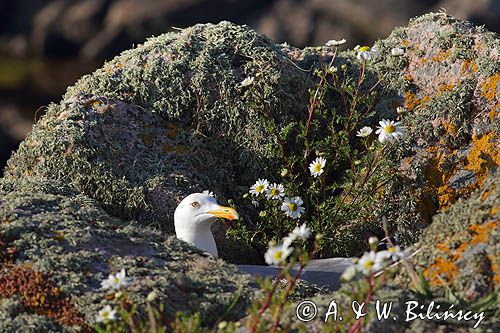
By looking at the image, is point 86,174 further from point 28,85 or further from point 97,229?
point 28,85

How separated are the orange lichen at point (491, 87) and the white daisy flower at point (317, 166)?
114 cm

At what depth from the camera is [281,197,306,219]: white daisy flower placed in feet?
19.2

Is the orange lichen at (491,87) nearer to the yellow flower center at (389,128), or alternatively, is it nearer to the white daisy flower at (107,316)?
the yellow flower center at (389,128)

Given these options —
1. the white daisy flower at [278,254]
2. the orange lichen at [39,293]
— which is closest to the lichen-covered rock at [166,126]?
the orange lichen at [39,293]

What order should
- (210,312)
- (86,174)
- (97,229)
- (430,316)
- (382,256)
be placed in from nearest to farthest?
(382,256) → (430,316) → (210,312) → (97,229) → (86,174)

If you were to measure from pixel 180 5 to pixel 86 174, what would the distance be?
31.4 feet

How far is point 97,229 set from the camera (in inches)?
193

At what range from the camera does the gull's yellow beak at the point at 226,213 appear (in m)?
5.51

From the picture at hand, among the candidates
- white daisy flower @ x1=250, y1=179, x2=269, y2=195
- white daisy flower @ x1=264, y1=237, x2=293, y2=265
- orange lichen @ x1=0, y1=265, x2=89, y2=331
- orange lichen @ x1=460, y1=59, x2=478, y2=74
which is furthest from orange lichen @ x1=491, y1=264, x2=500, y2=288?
orange lichen @ x1=460, y1=59, x2=478, y2=74

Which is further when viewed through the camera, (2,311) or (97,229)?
(97,229)

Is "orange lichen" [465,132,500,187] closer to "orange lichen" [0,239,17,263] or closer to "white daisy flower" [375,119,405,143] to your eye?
"white daisy flower" [375,119,405,143]

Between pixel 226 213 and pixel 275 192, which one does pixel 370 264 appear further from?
pixel 275 192

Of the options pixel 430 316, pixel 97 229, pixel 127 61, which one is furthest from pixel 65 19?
pixel 430 316

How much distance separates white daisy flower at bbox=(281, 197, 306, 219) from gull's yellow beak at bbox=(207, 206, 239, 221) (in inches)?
17.1
